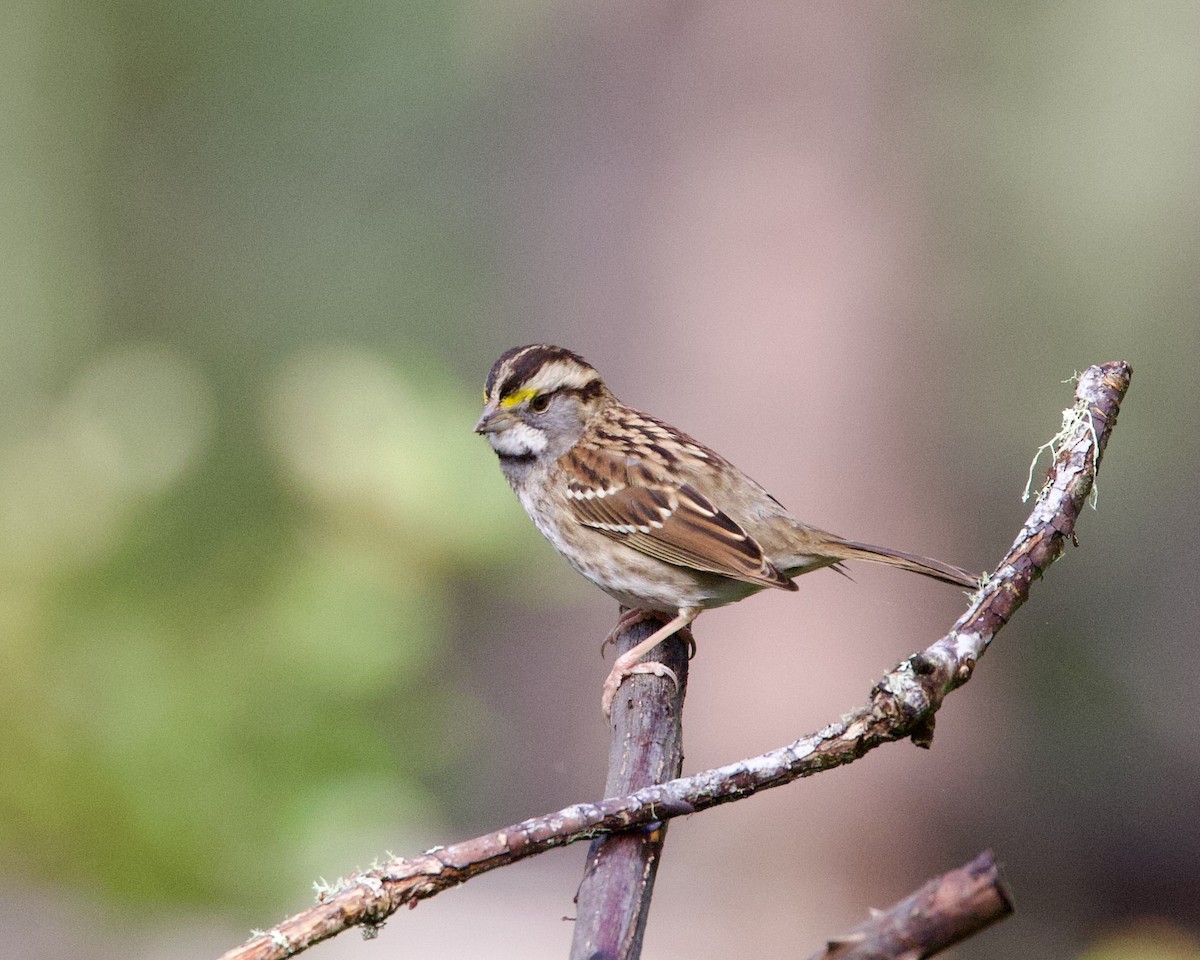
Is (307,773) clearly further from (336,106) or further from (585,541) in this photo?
(336,106)

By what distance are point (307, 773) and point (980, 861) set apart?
402cm

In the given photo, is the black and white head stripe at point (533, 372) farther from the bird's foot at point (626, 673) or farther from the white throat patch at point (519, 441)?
the bird's foot at point (626, 673)

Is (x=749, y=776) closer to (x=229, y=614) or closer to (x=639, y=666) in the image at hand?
(x=639, y=666)

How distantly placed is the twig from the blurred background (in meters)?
3.71

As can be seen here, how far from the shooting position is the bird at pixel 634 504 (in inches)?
178

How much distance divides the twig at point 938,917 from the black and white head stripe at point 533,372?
10.0 feet

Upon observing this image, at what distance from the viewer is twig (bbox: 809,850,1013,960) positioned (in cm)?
172

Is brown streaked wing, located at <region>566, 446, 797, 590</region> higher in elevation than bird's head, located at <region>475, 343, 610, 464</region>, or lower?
lower

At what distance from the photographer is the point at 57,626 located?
541 cm

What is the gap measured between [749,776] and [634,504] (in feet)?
7.10

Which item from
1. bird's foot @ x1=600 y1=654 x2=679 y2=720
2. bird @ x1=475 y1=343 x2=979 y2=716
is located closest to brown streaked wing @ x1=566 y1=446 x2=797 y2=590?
bird @ x1=475 y1=343 x2=979 y2=716

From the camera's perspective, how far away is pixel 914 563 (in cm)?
412

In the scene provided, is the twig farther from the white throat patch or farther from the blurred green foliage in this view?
the blurred green foliage

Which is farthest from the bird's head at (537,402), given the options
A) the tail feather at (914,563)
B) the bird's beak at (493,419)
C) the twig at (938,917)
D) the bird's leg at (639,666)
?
the twig at (938,917)
